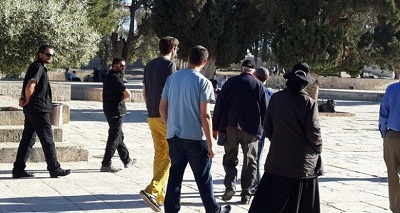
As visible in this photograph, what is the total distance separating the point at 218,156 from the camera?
40.9ft

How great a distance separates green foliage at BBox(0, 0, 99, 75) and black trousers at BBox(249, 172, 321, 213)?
28.1ft

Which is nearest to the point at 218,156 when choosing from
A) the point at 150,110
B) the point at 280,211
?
the point at 150,110

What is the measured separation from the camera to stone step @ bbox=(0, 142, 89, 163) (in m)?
10.4

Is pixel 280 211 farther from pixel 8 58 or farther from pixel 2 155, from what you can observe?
pixel 8 58

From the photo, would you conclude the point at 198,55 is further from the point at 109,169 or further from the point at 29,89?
the point at 109,169

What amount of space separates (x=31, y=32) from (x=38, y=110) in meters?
5.05

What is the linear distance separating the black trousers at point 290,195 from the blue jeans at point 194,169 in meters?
0.68

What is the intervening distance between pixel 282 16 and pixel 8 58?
42.0 ft

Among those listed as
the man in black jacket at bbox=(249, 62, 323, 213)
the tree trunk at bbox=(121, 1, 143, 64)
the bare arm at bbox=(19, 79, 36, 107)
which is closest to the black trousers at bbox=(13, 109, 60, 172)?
the bare arm at bbox=(19, 79, 36, 107)

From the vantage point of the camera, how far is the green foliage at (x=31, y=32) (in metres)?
13.4

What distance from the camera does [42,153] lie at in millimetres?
10562

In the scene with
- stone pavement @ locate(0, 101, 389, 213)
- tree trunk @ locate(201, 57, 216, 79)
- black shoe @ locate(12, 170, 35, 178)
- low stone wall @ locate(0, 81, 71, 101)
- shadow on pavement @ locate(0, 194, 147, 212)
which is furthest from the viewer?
tree trunk @ locate(201, 57, 216, 79)

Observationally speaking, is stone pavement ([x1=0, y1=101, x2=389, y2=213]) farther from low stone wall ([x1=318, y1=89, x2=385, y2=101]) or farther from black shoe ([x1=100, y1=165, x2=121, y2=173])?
low stone wall ([x1=318, y1=89, x2=385, y2=101])

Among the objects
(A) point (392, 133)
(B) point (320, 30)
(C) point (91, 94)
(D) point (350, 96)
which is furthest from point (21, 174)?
(D) point (350, 96)
